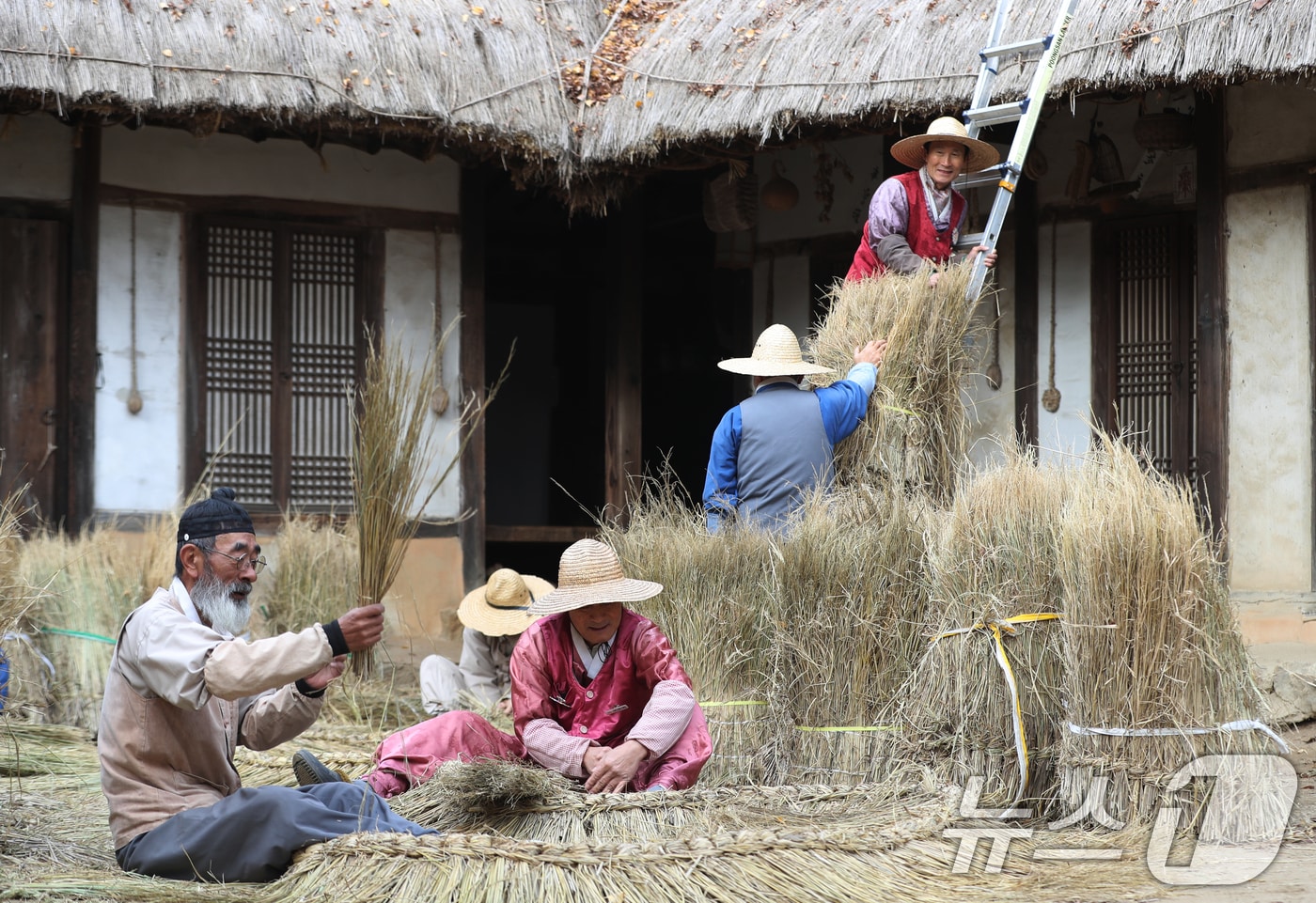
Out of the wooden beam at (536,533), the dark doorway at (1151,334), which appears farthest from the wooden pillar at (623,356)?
the dark doorway at (1151,334)

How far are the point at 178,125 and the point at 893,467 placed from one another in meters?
4.05

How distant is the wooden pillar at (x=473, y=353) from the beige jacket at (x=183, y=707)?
434cm

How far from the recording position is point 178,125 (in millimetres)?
7047

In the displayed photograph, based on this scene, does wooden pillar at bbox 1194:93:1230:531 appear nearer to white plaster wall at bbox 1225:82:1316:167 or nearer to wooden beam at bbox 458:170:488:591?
white plaster wall at bbox 1225:82:1316:167

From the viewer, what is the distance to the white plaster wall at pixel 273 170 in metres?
7.35

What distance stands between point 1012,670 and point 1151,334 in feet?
10.8

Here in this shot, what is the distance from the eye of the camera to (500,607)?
19.1 feet

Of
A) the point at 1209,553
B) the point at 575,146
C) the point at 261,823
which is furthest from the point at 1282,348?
the point at 261,823

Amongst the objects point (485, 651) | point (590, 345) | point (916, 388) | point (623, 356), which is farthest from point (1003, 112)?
point (590, 345)

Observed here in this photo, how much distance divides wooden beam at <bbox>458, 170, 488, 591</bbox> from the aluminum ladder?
3.04 metres

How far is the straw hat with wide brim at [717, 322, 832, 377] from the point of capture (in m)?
5.07

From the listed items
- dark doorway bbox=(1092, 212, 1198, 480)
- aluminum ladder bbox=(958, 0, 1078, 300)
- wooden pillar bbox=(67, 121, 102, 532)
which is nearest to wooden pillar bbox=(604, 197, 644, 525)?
dark doorway bbox=(1092, 212, 1198, 480)

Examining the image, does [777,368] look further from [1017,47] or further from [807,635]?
[1017,47]

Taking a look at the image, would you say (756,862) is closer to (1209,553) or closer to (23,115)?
(1209,553)
